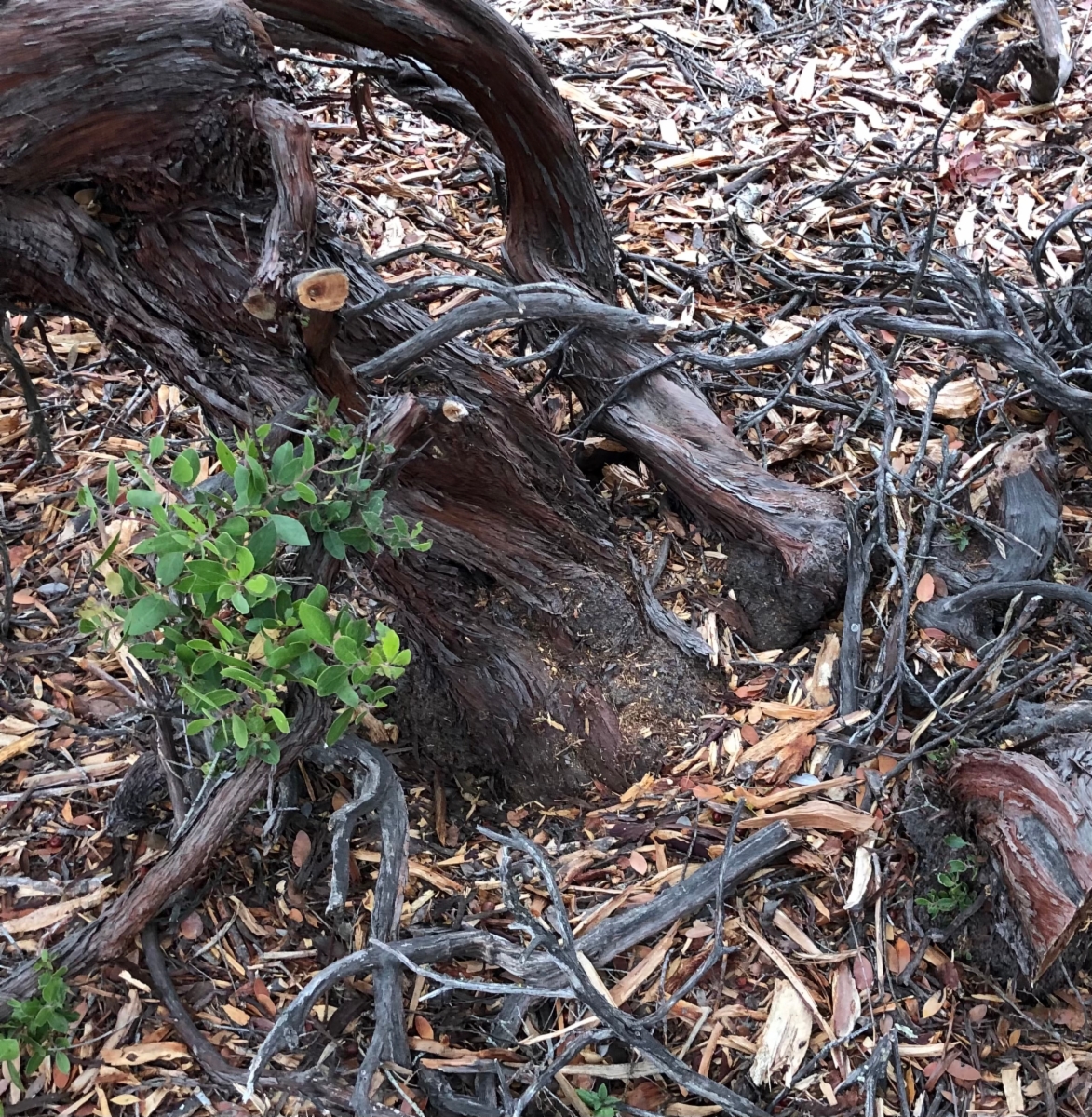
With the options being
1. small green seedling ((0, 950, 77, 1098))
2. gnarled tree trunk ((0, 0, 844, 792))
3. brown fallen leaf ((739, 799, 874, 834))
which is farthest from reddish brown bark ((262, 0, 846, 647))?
A: small green seedling ((0, 950, 77, 1098))

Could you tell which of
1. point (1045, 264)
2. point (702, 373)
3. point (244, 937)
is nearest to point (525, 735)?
point (244, 937)

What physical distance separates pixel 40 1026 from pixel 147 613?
837 mm

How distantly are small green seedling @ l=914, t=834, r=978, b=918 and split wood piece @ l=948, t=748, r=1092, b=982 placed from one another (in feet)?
0.24

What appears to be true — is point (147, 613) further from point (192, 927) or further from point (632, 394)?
point (632, 394)

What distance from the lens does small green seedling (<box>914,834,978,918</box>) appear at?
1863 mm

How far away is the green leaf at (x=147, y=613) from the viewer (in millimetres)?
1471

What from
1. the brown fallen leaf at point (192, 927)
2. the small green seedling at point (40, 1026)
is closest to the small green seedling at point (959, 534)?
the brown fallen leaf at point (192, 927)

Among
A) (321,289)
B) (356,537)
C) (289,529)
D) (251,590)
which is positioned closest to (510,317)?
(321,289)

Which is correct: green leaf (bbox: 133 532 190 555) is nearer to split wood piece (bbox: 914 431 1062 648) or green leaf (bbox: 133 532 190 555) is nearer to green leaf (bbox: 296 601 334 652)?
green leaf (bbox: 296 601 334 652)

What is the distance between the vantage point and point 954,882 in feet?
6.14

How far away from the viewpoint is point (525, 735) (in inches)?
92.4

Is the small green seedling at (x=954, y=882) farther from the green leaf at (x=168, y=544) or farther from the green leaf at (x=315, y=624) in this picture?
the green leaf at (x=168, y=544)

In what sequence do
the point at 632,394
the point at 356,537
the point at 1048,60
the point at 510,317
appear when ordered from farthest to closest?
the point at 1048,60, the point at 632,394, the point at 510,317, the point at 356,537

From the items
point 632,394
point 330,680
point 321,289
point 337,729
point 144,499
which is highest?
point 321,289
